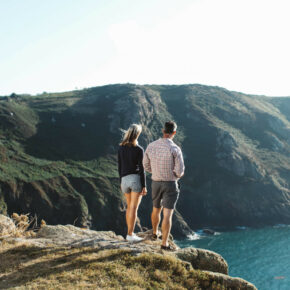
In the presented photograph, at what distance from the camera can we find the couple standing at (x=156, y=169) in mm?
8562

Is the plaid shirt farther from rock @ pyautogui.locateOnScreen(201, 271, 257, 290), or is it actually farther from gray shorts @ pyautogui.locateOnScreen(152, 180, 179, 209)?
rock @ pyautogui.locateOnScreen(201, 271, 257, 290)

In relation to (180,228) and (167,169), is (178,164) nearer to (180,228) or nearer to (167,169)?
(167,169)

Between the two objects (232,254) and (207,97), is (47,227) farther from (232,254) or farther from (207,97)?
(207,97)

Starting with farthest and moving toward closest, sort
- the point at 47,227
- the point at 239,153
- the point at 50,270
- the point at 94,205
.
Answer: the point at 239,153 → the point at 94,205 → the point at 47,227 → the point at 50,270

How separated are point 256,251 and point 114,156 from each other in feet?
199

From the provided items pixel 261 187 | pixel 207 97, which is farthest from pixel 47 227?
pixel 207 97

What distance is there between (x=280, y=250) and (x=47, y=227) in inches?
3607

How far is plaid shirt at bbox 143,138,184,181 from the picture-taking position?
8.49 meters

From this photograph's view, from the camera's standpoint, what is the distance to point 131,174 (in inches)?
355

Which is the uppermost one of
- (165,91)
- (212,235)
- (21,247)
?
(165,91)

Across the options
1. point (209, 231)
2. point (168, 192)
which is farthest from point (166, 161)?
point (209, 231)

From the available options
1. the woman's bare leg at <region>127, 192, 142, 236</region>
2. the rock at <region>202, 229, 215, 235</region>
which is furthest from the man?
the rock at <region>202, 229, 215, 235</region>

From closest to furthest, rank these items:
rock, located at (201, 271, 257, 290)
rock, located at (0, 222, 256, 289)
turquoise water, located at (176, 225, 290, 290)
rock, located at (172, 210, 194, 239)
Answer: rock, located at (201, 271, 257, 290) → rock, located at (0, 222, 256, 289) → turquoise water, located at (176, 225, 290, 290) → rock, located at (172, 210, 194, 239)

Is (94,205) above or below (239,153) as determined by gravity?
below
